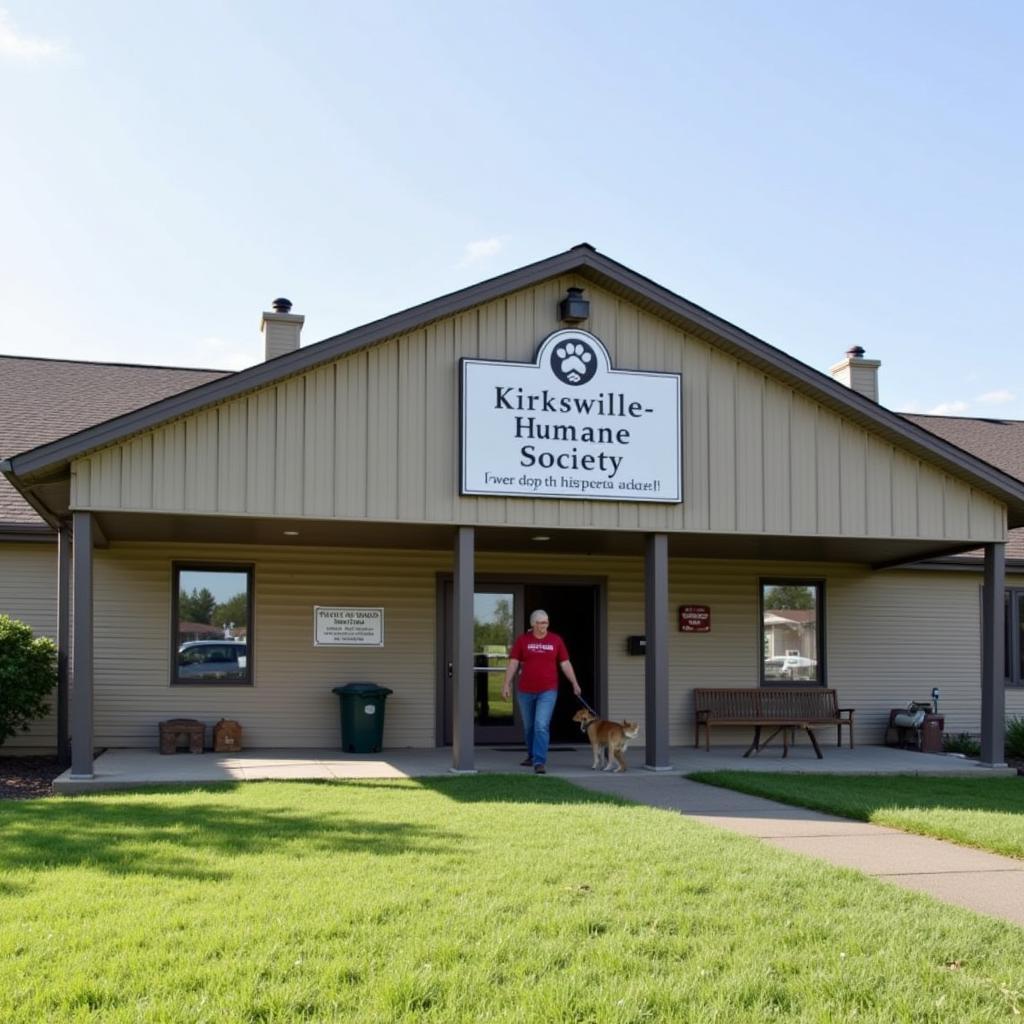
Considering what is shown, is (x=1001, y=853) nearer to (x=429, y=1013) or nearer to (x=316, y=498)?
(x=429, y=1013)

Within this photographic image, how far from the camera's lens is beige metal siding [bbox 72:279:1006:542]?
473 inches

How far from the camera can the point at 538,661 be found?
13.0 metres

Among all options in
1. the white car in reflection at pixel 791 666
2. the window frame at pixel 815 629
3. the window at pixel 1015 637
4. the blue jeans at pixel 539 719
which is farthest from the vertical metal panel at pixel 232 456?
the window at pixel 1015 637

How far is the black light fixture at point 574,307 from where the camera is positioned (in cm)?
1309

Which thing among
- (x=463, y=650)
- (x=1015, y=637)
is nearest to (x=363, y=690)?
(x=463, y=650)

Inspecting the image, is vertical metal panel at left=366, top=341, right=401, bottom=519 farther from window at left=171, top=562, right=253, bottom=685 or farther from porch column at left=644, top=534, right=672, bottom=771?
window at left=171, top=562, right=253, bottom=685

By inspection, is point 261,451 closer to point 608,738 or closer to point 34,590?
point 608,738

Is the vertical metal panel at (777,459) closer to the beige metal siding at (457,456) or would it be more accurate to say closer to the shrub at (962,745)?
the beige metal siding at (457,456)

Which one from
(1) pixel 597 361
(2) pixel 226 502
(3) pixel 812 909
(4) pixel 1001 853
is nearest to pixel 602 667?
(1) pixel 597 361

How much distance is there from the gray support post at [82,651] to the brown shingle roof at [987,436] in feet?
46.2

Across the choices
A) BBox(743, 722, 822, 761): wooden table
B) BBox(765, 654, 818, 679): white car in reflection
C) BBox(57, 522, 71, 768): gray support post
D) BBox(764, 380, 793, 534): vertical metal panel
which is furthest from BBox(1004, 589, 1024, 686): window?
BBox(57, 522, 71, 768): gray support post

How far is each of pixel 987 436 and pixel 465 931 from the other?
66.0 feet

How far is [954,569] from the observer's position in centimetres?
1831

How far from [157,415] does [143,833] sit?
448 cm
